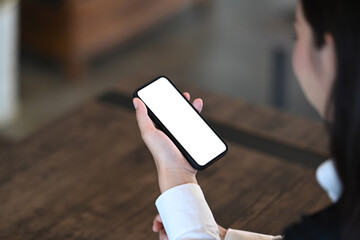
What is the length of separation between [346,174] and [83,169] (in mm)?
615

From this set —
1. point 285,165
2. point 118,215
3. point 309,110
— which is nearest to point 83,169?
point 118,215

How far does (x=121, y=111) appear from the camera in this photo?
143 cm

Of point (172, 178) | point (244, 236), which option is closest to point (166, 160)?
point (172, 178)

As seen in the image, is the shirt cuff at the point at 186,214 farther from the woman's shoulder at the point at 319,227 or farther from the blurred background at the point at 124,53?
the blurred background at the point at 124,53

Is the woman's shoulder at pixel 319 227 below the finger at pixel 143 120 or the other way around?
below

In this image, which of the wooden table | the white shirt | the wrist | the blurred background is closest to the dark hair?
the white shirt

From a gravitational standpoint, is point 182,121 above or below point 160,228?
above

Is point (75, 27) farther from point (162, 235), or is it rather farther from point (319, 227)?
point (319, 227)

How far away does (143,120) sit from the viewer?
98cm

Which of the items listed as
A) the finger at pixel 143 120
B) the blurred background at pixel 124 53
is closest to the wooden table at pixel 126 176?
the finger at pixel 143 120

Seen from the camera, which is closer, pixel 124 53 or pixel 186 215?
pixel 186 215

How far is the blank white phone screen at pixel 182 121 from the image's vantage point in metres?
0.99

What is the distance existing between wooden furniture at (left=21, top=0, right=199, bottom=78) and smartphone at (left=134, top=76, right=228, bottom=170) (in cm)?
164

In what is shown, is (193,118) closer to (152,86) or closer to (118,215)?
(152,86)
